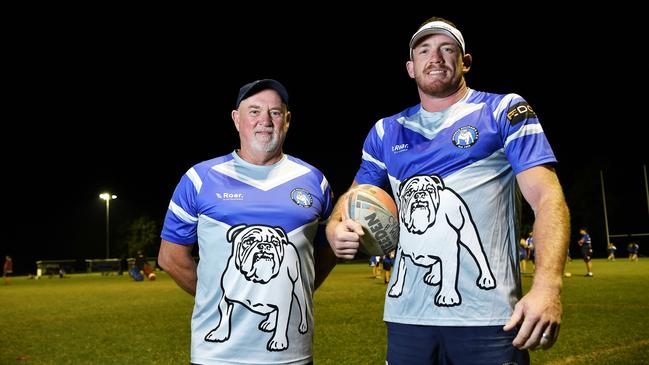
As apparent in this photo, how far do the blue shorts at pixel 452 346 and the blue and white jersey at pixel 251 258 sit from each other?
2.76 feet

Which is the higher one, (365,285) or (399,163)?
(399,163)

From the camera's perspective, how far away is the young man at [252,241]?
3689 mm

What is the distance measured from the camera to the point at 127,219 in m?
70.7

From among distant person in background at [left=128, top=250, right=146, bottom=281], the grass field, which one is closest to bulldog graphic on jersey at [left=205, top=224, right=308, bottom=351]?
the grass field

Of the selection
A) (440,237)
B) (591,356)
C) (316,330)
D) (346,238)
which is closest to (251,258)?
(346,238)

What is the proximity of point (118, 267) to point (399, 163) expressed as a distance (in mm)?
46687

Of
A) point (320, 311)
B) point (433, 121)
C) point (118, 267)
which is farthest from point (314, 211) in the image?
point (118, 267)

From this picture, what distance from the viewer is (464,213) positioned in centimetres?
305

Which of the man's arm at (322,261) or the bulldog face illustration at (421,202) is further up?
the bulldog face illustration at (421,202)

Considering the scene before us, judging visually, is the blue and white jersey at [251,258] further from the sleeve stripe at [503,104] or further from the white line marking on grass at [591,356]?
the white line marking on grass at [591,356]

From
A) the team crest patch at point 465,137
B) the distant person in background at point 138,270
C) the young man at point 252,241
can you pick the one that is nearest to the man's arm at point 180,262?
the young man at point 252,241

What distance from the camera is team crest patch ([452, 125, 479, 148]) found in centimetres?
312

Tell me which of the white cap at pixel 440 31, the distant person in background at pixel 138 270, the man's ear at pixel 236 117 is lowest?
the distant person in background at pixel 138 270

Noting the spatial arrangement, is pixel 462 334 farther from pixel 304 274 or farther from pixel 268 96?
pixel 268 96
